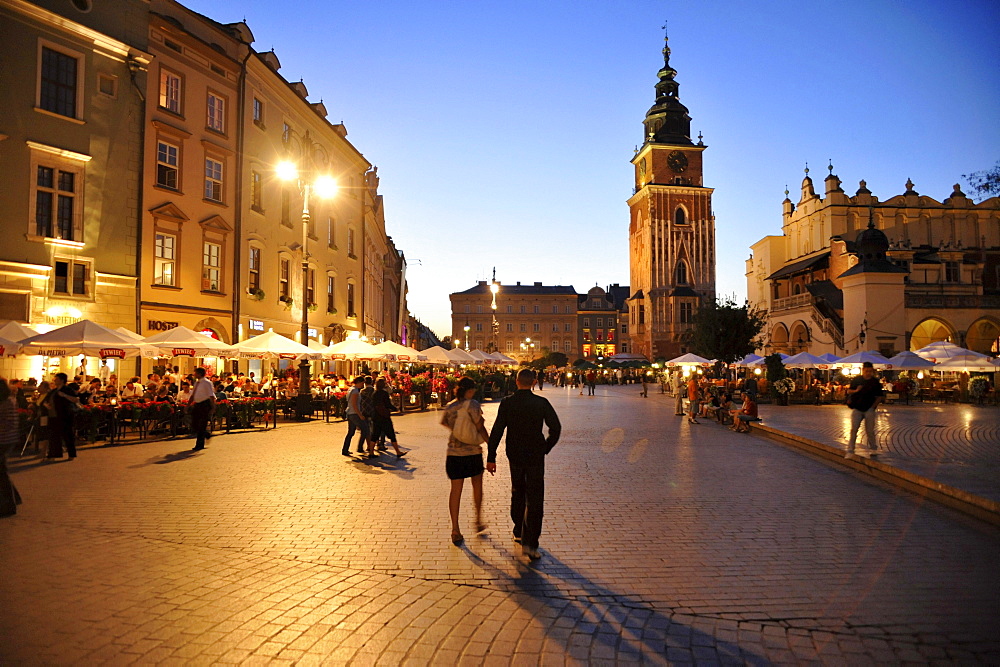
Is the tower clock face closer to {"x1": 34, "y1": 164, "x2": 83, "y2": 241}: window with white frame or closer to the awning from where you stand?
the awning

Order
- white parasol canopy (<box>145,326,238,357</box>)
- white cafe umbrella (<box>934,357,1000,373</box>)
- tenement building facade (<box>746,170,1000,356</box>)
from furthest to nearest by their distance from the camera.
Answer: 1. tenement building facade (<box>746,170,1000,356</box>)
2. white cafe umbrella (<box>934,357,1000,373</box>)
3. white parasol canopy (<box>145,326,238,357</box>)

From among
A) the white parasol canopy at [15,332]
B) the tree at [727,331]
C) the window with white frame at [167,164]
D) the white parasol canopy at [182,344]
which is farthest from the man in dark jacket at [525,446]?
the tree at [727,331]

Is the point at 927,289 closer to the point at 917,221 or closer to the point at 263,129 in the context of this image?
the point at 917,221

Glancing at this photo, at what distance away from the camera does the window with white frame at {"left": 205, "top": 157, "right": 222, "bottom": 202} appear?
26.0 metres

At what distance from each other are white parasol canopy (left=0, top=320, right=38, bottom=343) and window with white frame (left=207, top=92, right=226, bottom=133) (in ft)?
38.2

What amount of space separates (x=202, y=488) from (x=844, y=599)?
26.7ft

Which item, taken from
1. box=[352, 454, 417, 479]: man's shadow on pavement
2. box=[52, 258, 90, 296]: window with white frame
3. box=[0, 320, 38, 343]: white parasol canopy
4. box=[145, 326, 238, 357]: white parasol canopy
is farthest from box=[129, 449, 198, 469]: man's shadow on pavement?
box=[52, 258, 90, 296]: window with white frame

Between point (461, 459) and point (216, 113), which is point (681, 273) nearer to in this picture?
point (216, 113)

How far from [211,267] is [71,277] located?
222 inches

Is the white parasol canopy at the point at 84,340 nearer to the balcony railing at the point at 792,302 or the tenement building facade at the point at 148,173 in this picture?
Result: the tenement building facade at the point at 148,173

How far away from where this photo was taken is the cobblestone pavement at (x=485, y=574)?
4.28 metres

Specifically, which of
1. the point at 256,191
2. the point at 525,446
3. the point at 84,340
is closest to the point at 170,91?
the point at 256,191

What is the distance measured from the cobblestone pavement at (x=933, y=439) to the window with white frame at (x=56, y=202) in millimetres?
21704

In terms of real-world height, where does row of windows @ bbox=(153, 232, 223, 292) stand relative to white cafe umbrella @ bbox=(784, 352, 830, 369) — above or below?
above
